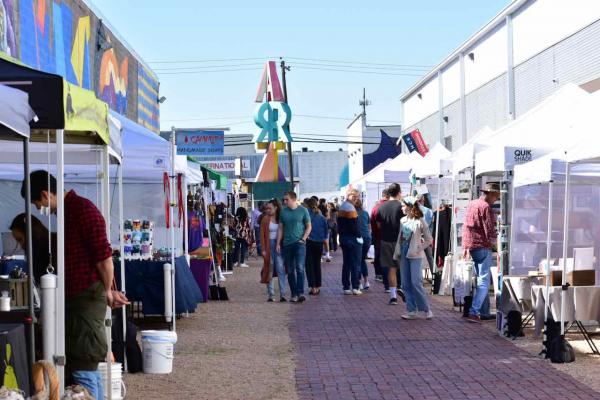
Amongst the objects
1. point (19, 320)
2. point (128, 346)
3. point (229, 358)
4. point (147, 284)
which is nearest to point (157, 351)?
point (128, 346)

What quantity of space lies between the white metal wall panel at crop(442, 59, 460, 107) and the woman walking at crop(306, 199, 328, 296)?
2264 centimetres

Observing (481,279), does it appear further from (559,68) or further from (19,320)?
(559,68)

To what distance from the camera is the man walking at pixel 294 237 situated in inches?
727

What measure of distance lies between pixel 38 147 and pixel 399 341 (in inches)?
207

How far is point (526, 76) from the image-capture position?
30.8 meters

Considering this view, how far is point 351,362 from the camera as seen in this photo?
1153 centimetres

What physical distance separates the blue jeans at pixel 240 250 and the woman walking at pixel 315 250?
34.7 feet

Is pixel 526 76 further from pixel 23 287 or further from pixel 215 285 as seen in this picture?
pixel 23 287

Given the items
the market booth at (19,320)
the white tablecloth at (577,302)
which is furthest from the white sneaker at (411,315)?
the market booth at (19,320)

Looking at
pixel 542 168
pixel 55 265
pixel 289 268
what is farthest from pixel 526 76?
pixel 55 265

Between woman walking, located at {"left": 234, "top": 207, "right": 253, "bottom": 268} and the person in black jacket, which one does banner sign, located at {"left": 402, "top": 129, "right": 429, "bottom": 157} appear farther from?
the person in black jacket

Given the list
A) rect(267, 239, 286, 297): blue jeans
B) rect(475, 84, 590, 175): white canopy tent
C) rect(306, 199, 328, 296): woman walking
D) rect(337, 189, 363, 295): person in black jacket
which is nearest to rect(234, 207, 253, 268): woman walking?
rect(306, 199, 328, 296): woman walking

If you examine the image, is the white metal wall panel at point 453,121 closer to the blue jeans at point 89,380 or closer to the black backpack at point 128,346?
the black backpack at point 128,346

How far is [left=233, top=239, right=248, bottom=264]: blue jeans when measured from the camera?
101ft
